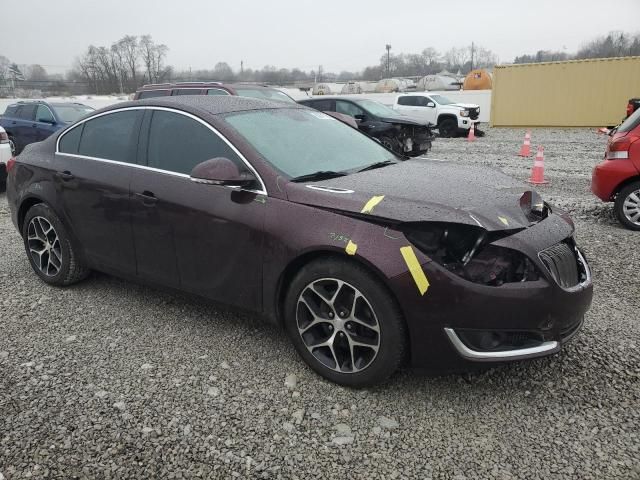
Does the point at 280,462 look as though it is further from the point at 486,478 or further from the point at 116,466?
the point at 486,478

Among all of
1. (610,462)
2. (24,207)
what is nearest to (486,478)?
(610,462)

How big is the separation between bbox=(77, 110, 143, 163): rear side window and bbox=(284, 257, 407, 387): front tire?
5.77 feet

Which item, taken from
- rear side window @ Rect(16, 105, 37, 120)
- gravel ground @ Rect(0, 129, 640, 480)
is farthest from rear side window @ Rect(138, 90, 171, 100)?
gravel ground @ Rect(0, 129, 640, 480)

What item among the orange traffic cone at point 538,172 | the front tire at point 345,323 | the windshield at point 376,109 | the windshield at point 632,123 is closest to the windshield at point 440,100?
the windshield at point 376,109

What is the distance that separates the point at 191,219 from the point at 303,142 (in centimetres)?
94

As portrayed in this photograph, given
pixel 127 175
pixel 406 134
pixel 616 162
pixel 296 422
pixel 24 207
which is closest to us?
pixel 296 422

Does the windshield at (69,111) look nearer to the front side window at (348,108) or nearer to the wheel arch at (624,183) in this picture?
the front side window at (348,108)

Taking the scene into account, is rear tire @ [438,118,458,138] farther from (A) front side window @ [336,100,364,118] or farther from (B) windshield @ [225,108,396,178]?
(B) windshield @ [225,108,396,178]

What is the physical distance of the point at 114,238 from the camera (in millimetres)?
3756

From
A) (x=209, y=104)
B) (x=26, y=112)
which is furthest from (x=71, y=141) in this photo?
(x=26, y=112)

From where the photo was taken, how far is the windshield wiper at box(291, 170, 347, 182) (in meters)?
3.09

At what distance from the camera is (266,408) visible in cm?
274

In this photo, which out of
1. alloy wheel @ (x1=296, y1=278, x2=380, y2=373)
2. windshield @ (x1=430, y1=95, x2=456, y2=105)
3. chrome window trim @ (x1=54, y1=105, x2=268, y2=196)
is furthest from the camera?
windshield @ (x1=430, y1=95, x2=456, y2=105)

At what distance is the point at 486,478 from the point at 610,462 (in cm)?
59
